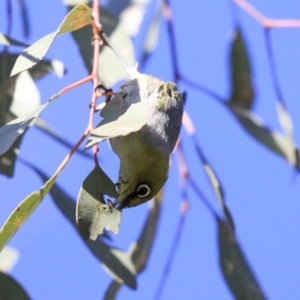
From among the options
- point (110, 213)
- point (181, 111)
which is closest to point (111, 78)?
point (181, 111)

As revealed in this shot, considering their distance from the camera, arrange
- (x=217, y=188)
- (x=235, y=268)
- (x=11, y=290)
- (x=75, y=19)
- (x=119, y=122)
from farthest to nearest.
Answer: (x=235, y=268), (x=217, y=188), (x=11, y=290), (x=75, y=19), (x=119, y=122)

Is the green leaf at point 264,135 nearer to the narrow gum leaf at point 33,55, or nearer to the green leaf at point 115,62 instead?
the green leaf at point 115,62

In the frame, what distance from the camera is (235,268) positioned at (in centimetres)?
150

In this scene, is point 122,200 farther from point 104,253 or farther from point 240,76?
point 240,76

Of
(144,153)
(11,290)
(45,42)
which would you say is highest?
(45,42)

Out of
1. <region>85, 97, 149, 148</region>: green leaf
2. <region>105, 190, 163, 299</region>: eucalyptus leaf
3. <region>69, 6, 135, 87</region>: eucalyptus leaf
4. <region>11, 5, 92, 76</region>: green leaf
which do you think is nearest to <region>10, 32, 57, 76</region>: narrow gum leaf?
<region>11, 5, 92, 76</region>: green leaf

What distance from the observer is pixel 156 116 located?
117 centimetres

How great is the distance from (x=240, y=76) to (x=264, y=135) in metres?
0.13

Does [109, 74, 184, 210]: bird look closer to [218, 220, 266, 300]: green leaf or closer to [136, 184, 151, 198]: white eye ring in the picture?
[136, 184, 151, 198]: white eye ring

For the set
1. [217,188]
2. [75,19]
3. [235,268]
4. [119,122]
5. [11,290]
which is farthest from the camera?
[235,268]

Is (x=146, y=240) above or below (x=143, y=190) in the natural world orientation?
below

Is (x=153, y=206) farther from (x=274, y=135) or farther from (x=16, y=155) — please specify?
(x=16, y=155)

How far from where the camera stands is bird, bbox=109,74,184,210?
1113mm

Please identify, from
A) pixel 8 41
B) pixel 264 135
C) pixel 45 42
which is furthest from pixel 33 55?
pixel 264 135
